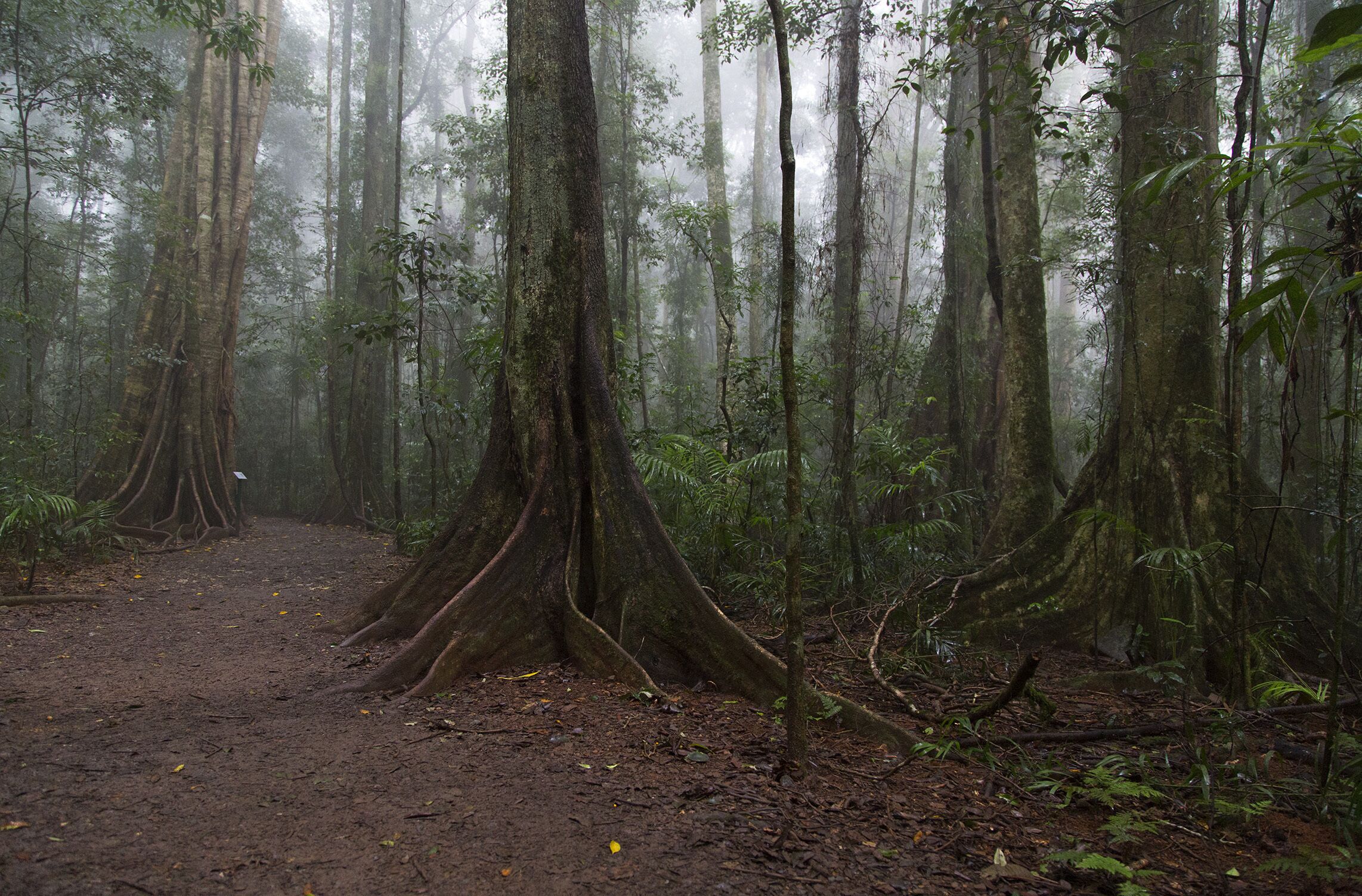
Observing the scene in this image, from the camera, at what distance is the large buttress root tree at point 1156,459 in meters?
4.90

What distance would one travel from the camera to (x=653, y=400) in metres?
27.9

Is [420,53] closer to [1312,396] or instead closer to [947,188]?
[947,188]

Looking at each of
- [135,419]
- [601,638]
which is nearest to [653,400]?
[135,419]

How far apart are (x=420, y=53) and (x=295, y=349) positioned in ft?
63.3

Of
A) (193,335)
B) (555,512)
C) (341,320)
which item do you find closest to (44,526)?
(193,335)

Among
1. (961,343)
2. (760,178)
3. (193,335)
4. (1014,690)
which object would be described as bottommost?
(1014,690)

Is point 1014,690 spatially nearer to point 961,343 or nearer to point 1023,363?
point 1023,363

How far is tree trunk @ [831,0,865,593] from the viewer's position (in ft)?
19.5

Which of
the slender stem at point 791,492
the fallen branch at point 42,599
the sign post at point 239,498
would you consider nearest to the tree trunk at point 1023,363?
the slender stem at point 791,492

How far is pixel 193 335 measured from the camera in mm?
10516

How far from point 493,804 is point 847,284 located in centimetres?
1054

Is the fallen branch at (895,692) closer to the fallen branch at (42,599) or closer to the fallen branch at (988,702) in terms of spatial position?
the fallen branch at (988,702)

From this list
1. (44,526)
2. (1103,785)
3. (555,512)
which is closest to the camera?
(1103,785)

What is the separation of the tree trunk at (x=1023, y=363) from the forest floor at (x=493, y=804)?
2.96 meters
